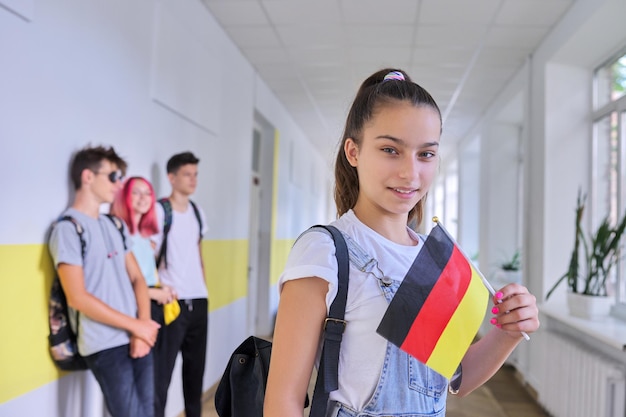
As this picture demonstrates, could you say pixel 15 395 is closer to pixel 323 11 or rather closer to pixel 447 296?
pixel 447 296

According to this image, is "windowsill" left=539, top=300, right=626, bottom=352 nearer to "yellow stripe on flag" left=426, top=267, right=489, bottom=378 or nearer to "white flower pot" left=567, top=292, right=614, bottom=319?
"white flower pot" left=567, top=292, right=614, bottom=319

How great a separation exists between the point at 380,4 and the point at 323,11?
42 centimetres

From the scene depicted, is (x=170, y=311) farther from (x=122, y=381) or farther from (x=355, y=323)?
(x=355, y=323)

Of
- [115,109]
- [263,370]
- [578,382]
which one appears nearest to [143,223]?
[115,109]

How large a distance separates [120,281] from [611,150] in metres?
3.59

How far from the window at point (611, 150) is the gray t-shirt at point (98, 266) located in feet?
10.2

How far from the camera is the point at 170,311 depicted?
2920mm

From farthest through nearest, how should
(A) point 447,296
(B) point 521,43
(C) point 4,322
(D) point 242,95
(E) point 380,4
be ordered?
(D) point 242,95 → (B) point 521,43 → (E) point 380,4 → (C) point 4,322 → (A) point 447,296

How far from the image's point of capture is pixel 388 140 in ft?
3.06

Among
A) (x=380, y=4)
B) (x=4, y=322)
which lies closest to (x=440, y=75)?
(x=380, y=4)

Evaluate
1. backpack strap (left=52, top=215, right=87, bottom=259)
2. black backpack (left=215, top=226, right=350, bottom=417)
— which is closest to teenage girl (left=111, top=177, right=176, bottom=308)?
backpack strap (left=52, top=215, right=87, bottom=259)

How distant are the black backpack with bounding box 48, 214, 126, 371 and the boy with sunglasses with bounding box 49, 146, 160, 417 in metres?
0.02

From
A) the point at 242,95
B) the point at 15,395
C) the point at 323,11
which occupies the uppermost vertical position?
the point at 323,11

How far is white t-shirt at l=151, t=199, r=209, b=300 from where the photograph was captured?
3104 mm
